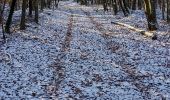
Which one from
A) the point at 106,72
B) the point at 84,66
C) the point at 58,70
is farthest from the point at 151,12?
the point at 58,70

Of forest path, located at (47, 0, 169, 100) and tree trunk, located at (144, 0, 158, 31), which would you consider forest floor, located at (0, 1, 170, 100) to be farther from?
tree trunk, located at (144, 0, 158, 31)

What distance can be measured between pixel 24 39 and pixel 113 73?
10.7 metres

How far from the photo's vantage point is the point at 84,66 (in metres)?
18.5

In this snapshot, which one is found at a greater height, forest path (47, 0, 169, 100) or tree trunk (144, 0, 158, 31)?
tree trunk (144, 0, 158, 31)

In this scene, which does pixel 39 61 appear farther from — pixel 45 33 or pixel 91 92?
pixel 45 33

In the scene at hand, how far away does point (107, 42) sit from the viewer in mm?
26000

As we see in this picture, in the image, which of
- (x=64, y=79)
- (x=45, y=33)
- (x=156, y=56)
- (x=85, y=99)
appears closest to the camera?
(x=85, y=99)

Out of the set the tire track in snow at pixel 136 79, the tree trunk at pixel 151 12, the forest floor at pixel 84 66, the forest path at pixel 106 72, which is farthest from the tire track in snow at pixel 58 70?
the tree trunk at pixel 151 12

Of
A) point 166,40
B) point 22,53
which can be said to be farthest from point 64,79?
point 166,40

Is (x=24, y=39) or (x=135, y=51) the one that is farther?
(x=24, y=39)

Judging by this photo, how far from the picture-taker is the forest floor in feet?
46.1

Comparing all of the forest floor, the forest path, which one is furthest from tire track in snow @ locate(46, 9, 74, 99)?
the forest path

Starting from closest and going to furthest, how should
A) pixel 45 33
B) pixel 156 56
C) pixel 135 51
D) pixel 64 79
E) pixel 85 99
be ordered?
1. pixel 85 99
2. pixel 64 79
3. pixel 156 56
4. pixel 135 51
5. pixel 45 33

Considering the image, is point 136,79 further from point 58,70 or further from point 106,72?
point 58,70
